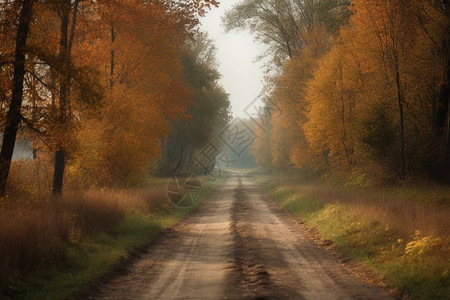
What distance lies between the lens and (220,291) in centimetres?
806

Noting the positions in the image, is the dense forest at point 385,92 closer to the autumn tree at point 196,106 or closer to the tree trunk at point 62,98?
the autumn tree at point 196,106

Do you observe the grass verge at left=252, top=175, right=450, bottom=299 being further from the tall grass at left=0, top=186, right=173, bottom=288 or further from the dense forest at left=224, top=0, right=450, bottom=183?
the tall grass at left=0, top=186, right=173, bottom=288

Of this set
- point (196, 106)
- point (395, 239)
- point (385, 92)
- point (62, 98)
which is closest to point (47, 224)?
point (62, 98)

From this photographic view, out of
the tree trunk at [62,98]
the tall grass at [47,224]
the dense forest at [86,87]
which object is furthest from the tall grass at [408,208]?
Result: the tree trunk at [62,98]

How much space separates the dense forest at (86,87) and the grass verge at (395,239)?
8.90m

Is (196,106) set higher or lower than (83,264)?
higher

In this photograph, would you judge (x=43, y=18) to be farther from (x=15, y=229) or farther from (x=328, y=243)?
(x=328, y=243)

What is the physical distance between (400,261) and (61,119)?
10.1 m

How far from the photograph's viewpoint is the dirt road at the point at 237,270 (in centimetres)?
806

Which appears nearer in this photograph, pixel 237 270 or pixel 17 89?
pixel 237 270

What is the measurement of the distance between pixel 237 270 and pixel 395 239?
16.1ft

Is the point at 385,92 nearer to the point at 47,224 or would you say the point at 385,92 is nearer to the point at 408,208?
the point at 408,208

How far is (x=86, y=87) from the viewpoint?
1288cm

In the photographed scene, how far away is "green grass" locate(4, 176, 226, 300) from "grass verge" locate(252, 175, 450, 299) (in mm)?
6138
